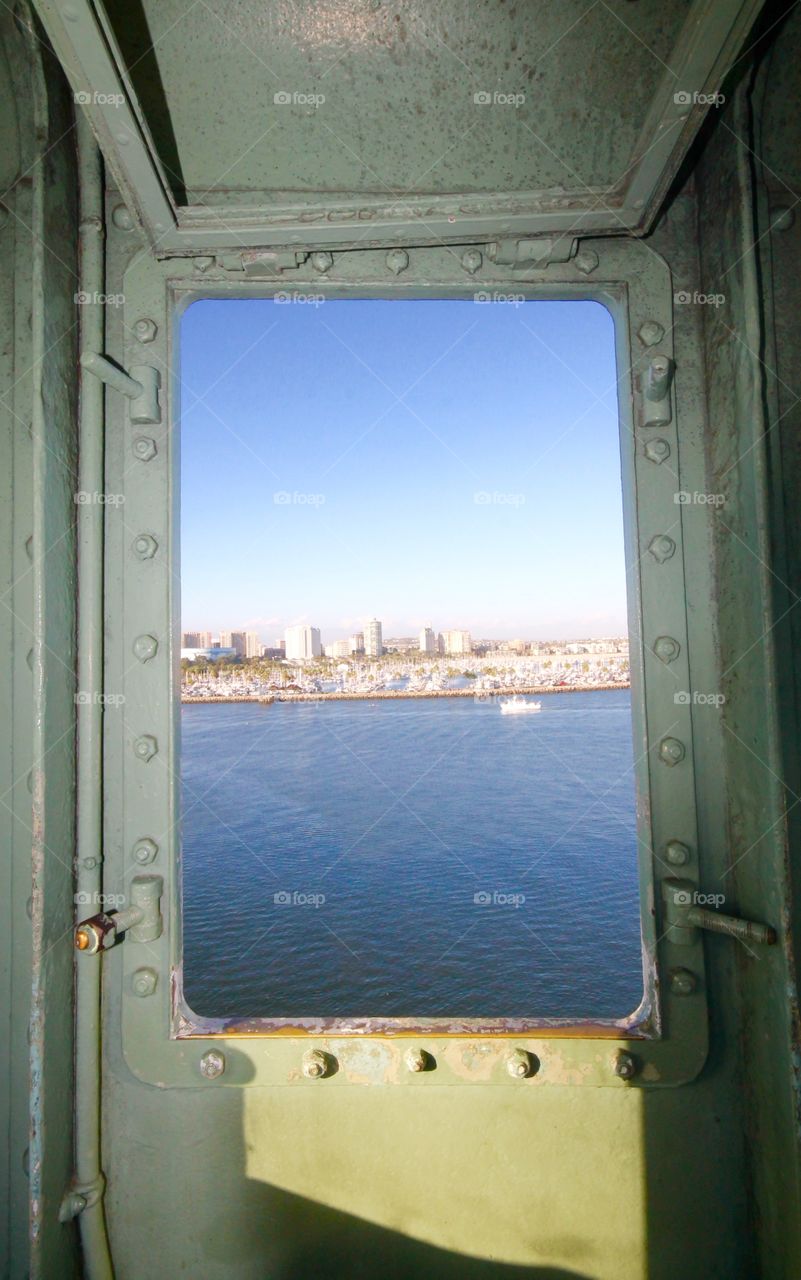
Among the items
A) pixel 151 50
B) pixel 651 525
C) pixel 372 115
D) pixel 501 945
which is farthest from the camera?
pixel 501 945

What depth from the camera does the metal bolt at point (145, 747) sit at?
1.48 meters

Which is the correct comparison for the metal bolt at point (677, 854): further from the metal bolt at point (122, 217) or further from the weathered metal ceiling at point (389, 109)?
the metal bolt at point (122, 217)

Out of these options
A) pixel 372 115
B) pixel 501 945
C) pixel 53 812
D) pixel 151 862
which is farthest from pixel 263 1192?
pixel 501 945

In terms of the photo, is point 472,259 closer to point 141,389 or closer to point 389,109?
point 389,109

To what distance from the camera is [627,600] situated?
1.55 meters

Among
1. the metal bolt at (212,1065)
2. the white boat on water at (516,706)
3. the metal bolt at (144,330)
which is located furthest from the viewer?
the white boat on water at (516,706)

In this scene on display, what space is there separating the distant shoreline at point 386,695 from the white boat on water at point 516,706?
0.90 metres

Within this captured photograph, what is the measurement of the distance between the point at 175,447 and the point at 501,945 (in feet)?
62.9

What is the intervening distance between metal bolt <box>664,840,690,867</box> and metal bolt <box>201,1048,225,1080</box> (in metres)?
1.14

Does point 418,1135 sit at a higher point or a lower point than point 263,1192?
higher

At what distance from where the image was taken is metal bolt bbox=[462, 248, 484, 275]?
61.5 inches

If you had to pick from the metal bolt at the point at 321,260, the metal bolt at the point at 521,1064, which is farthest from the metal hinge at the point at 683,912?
the metal bolt at the point at 321,260

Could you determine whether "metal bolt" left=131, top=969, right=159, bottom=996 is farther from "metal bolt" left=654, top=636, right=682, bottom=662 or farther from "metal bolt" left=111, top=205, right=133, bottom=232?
"metal bolt" left=111, top=205, right=133, bottom=232

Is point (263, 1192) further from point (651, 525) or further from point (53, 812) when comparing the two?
point (651, 525)
